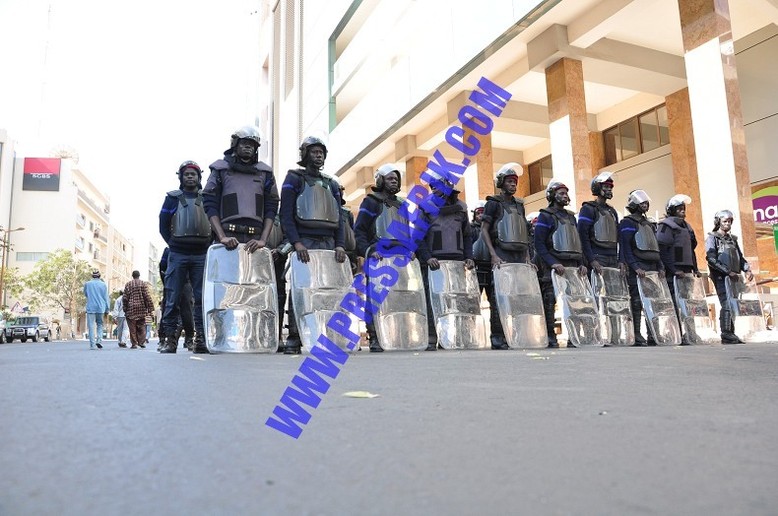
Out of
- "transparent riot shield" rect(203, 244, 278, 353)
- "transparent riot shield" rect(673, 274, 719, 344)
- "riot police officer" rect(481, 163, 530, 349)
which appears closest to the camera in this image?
"transparent riot shield" rect(203, 244, 278, 353)

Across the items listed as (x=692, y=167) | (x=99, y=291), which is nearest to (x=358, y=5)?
(x=692, y=167)

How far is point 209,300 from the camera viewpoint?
5957 mm

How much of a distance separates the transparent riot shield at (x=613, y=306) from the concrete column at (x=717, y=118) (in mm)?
3296

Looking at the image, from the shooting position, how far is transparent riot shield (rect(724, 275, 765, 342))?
29.7 ft

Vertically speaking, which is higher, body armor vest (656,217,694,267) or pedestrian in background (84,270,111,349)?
body armor vest (656,217,694,267)

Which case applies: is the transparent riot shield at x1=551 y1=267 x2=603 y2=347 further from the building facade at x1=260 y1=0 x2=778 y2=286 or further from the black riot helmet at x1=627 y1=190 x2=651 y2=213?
the building facade at x1=260 y1=0 x2=778 y2=286

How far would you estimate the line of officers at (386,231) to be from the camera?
637cm

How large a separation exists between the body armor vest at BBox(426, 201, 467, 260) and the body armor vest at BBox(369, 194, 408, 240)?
0.42 m

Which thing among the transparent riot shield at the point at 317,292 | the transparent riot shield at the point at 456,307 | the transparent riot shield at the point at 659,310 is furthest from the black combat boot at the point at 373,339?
the transparent riot shield at the point at 659,310

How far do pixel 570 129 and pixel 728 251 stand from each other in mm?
5545

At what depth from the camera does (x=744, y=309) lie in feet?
30.0

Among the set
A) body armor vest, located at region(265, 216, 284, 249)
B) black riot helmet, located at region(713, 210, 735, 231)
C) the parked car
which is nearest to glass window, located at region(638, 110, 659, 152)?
black riot helmet, located at region(713, 210, 735, 231)

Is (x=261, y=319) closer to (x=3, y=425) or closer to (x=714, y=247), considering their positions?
(x=3, y=425)

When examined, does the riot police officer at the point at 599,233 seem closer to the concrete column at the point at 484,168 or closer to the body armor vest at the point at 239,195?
the body armor vest at the point at 239,195
